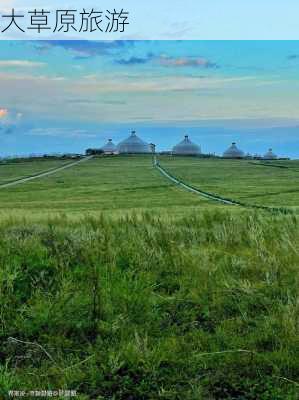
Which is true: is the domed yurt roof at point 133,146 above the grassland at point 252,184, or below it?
above

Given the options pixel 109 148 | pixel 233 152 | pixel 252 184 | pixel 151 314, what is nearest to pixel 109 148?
pixel 109 148

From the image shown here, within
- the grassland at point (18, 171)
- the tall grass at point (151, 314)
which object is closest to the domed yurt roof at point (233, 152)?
the grassland at point (18, 171)

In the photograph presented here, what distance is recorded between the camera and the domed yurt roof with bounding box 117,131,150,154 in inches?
6206

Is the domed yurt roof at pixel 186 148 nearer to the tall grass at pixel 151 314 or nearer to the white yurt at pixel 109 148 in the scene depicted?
the white yurt at pixel 109 148

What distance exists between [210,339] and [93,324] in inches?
53.4

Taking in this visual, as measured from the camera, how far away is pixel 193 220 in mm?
12508

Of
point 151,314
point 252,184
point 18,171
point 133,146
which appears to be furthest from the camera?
point 133,146

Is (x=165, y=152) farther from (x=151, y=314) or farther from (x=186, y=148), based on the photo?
(x=151, y=314)

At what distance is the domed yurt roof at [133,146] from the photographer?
157625 mm

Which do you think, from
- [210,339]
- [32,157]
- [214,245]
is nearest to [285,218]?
[214,245]

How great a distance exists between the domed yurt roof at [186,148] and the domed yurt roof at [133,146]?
28.6ft

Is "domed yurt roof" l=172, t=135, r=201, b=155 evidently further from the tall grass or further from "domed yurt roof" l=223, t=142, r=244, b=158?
the tall grass

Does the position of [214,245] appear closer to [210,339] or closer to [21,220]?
[210,339]

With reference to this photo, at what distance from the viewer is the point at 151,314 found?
6906 mm
